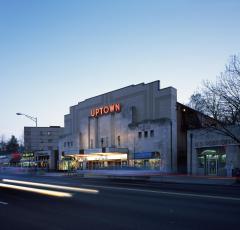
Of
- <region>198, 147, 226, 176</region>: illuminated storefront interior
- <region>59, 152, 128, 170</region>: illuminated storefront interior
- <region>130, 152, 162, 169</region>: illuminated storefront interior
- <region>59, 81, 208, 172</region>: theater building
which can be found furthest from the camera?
<region>59, 152, 128, 170</region>: illuminated storefront interior

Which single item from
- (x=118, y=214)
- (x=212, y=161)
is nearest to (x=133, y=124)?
(x=212, y=161)

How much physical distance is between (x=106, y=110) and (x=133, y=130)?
310 inches

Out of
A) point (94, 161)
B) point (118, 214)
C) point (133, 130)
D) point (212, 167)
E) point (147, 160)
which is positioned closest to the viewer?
point (118, 214)

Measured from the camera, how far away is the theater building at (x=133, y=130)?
198 feet

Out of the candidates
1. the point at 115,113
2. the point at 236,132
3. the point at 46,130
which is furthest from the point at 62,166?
the point at 46,130

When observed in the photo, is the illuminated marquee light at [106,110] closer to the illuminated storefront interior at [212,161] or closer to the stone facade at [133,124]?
the stone facade at [133,124]

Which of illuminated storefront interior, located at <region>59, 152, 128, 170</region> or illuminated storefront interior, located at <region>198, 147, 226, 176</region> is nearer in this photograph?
illuminated storefront interior, located at <region>198, 147, 226, 176</region>

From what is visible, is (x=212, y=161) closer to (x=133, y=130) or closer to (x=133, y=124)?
(x=133, y=130)

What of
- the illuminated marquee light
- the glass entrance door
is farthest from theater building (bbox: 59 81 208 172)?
the glass entrance door

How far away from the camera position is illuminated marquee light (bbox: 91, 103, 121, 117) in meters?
69.3

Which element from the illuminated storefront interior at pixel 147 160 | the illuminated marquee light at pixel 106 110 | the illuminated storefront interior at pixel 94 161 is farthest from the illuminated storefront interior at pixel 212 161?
the illuminated marquee light at pixel 106 110

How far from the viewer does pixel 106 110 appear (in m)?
71.6

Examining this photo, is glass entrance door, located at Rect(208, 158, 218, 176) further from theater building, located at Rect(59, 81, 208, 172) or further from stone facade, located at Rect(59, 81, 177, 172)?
stone facade, located at Rect(59, 81, 177, 172)

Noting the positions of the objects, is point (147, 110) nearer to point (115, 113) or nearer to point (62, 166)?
point (115, 113)
